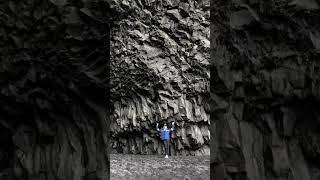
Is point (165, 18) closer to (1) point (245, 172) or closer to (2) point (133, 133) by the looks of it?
(2) point (133, 133)

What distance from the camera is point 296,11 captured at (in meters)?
3.35

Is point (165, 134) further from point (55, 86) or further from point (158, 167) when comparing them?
point (55, 86)

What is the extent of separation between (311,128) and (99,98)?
5.81ft

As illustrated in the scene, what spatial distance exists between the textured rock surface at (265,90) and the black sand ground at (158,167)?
355 cm

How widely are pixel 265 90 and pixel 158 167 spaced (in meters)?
4.70

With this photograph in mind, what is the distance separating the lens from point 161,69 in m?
9.84

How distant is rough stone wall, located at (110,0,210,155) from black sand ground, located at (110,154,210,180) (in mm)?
732

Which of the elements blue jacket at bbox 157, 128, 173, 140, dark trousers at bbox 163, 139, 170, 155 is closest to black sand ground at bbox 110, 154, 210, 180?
dark trousers at bbox 163, 139, 170, 155

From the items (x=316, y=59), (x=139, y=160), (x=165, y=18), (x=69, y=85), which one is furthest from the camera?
(x=165, y=18)

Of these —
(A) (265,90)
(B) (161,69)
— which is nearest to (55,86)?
(A) (265,90)

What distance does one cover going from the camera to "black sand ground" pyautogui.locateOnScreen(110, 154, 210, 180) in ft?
23.6

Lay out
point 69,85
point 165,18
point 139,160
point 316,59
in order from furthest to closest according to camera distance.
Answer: point 165,18 < point 139,160 < point 69,85 < point 316,59

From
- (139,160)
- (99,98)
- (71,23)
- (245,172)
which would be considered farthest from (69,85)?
(139,160)

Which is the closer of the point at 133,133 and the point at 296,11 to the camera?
the point at 296,11
